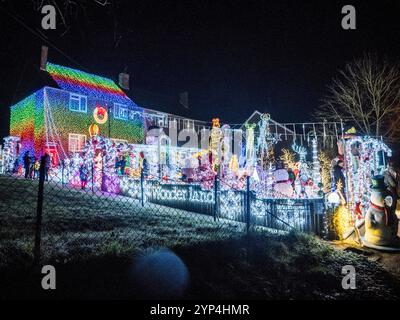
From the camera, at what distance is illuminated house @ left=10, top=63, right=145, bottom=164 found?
71.5ft

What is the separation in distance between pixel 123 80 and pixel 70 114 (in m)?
8.08

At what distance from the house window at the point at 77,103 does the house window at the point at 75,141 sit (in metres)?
2.04

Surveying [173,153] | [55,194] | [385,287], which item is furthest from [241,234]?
[173,153]

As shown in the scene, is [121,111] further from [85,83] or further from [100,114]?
[85,83]

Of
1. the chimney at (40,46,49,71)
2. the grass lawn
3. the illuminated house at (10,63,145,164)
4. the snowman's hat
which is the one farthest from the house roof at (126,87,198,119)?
the snowman's hat

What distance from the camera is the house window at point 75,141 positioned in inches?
908

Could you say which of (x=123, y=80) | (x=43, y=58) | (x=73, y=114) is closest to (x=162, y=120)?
(x=123, y=80)

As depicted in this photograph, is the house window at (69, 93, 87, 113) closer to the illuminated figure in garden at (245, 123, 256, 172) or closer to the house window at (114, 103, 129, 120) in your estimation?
the house window at (114, 103, 129, 120)

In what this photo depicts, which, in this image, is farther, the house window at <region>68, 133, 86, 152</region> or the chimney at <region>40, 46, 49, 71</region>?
the house window at <region>68, 133, 86, 152</region>

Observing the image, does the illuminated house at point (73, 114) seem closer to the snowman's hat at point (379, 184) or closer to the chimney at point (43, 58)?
the chimney at point (43, 58)

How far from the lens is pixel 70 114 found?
76.4 ft

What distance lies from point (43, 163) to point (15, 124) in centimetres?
2456

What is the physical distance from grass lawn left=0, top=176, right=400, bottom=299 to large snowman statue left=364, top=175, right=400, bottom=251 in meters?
1.04

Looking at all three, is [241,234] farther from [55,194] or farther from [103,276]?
[55,194]
